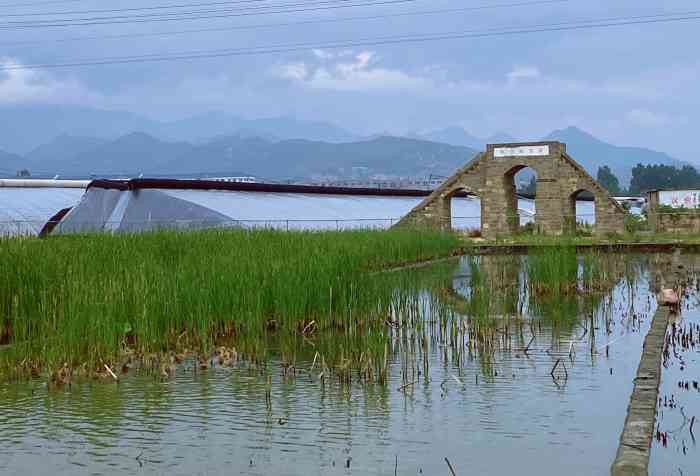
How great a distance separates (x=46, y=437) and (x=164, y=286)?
11.6 ft

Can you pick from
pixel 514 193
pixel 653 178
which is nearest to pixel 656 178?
pixel 653 178

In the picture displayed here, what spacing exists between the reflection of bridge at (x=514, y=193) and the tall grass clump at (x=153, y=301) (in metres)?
23.8

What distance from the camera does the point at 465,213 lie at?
4778 centimetres

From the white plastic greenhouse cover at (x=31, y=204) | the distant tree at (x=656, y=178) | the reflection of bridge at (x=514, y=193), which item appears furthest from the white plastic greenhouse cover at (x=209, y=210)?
the distant tree at (x=656, y=178)

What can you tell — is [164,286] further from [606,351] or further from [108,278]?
[606,351]

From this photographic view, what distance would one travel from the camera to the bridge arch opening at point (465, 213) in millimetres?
40619

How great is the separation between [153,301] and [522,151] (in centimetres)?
2890

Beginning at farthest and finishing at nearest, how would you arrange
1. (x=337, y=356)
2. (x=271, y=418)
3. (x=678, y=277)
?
(x=678, y=277)
(x=337, y=356)
(x=271, y=418)

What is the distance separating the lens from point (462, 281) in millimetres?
18875

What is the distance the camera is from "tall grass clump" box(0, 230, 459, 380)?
8625mm

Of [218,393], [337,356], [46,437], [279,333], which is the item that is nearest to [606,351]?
[337,356]

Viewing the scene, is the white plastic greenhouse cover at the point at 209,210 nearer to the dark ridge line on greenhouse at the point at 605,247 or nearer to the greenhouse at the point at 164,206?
the greenhouse at the point at 164,206

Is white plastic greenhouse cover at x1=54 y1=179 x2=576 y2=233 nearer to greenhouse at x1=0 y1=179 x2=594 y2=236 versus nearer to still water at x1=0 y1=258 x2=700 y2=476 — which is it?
greenhouse at x1=0 y1=179 x2=594 y2=236

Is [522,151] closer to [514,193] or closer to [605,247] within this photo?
[514,193]
